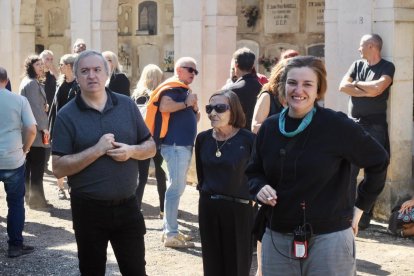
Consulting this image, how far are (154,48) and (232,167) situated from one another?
34.4 ft

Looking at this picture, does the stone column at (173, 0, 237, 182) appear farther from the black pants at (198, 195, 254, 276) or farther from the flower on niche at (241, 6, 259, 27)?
the black pants at (198, 195, 254, 276)

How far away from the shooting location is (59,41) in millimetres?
17594

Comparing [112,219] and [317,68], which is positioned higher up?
[317,68]

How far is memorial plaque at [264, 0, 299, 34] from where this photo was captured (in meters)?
13.0

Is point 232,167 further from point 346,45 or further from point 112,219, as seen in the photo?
point 346,45

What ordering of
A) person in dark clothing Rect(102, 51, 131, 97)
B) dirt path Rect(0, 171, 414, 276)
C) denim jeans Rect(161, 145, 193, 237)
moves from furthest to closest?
person in dark clothing Rect(102, 51, 131, 97), denim jeans Rect(161, 145, 193, 237), dirt path Rect(0, 171, 414, 276)

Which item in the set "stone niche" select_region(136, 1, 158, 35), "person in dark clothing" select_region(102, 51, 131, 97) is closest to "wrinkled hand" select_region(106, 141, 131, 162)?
"person in dark clothing" select_region(102, 51, 131, 97)

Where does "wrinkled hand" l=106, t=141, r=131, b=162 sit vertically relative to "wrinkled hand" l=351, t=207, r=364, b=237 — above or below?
above

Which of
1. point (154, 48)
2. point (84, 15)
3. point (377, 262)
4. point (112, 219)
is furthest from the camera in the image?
A: point (154, 48)

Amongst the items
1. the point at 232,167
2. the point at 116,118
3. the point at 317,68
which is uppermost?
the point at 317,68

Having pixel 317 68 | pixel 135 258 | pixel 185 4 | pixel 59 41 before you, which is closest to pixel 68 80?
pixel 185 4

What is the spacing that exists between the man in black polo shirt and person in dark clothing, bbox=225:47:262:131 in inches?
90.2

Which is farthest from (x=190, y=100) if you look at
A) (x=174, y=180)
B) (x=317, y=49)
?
(x=317, y=49)

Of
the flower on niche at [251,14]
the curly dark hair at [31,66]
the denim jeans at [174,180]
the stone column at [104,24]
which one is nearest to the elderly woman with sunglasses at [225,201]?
the denim jeans at [174,180]
